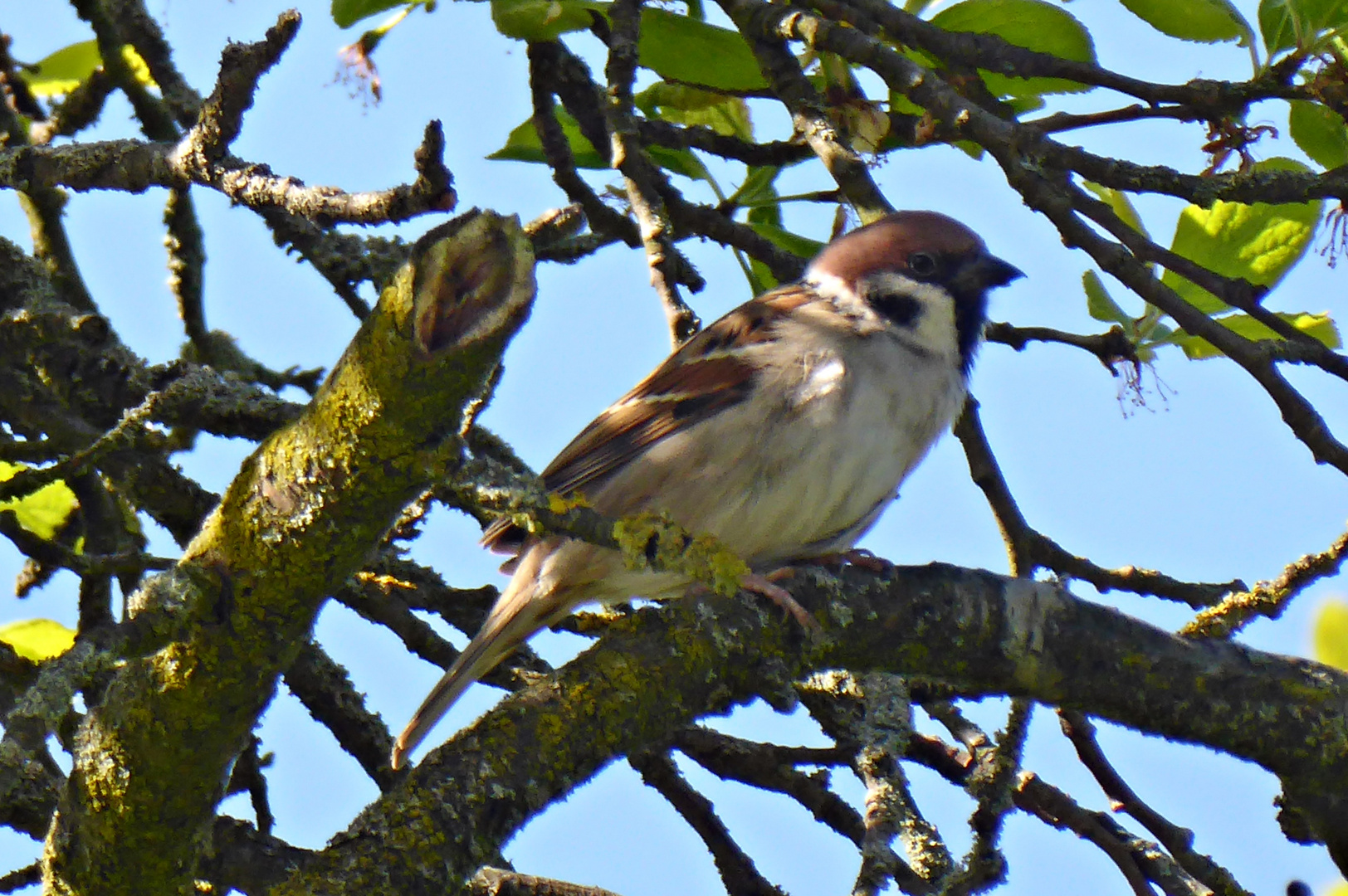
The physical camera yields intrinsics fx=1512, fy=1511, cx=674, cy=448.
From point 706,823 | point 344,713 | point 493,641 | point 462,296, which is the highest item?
point 493,641

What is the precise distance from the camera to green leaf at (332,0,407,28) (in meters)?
3.33

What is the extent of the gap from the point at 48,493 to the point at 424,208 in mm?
2340

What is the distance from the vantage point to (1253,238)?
10.2 feet

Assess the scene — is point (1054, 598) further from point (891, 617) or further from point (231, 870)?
point (231, 870)

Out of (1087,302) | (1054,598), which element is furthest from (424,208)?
(1087,302)

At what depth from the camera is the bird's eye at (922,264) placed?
13.4ft

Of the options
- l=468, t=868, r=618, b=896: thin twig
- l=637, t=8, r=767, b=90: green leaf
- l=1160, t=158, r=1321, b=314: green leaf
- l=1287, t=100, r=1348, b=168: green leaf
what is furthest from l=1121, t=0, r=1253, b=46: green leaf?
l=468, t=868, r=618, b=896: thin twig

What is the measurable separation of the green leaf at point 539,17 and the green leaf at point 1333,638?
1912 millimetres

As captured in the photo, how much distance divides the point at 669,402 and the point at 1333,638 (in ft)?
5.17

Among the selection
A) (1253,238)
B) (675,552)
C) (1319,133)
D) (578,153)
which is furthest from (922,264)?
(675,552)

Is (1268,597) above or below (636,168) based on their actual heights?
below

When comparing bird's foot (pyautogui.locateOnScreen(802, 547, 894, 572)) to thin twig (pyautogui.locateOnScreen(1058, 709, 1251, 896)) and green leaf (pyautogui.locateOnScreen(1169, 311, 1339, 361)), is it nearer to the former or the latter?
thin twig (pyautogui.locateOnScreen(1058, 709, 1251, 896))

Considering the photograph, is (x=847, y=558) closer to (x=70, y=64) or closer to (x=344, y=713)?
(x=344, y=713)

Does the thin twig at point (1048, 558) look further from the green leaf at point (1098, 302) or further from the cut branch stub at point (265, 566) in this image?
the cut branch stub at point (265, 566)
